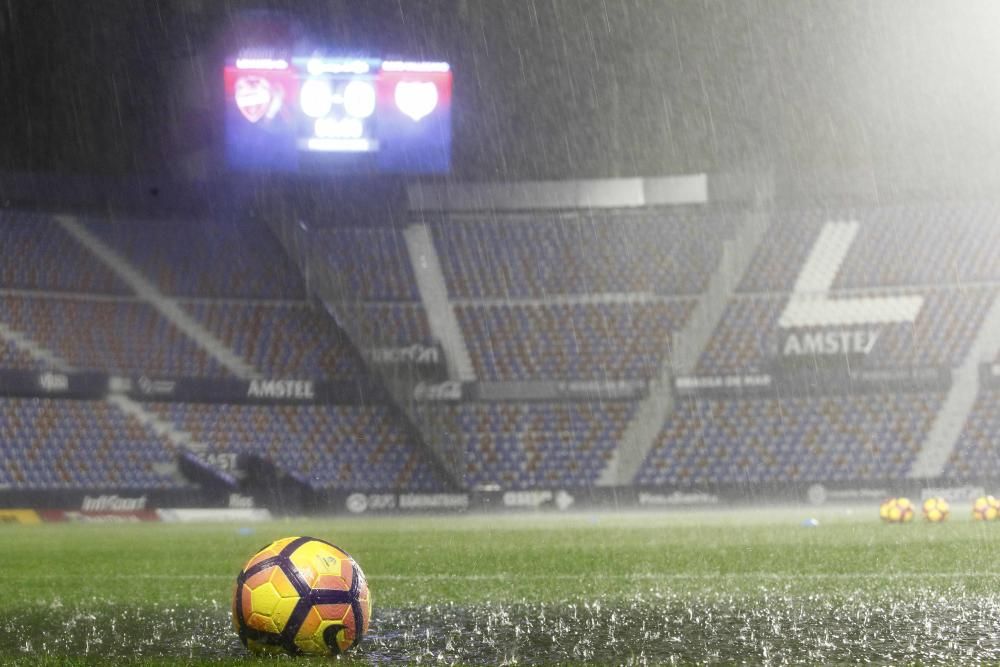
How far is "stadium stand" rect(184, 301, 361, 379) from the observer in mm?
31250

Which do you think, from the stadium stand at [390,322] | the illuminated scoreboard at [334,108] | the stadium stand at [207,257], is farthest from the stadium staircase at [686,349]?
the stadium stand at [207,257]

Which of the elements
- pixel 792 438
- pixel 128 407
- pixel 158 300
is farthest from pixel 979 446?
pixel 158 300

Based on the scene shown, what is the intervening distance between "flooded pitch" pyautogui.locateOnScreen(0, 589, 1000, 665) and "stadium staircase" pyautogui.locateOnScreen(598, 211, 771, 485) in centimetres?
2306

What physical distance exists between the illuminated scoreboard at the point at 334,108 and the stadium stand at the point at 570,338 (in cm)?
578

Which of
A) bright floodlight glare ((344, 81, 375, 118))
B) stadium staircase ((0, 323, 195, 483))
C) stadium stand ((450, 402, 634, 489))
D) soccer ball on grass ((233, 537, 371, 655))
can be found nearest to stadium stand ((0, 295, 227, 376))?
stadium staircase ((0, 323, 195, 483))

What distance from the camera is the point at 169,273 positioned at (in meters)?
32.1

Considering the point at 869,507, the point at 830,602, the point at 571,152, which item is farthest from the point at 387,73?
the point at 830,602

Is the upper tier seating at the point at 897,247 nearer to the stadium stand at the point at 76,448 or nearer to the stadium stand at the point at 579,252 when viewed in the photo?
the stadium stand at the point at 579,252

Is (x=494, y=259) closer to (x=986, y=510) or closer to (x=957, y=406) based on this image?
(x=957, y=406)

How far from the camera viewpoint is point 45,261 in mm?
30500

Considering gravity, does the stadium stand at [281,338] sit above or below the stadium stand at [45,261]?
below

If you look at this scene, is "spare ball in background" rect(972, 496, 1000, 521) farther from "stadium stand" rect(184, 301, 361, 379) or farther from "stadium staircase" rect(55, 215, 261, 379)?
"stadium staircase" rect(55, 215, 261, 379)

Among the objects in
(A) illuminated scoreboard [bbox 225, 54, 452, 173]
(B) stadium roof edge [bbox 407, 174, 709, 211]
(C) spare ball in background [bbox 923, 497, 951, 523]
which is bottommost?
(C) spare ball in background [bbox 923, 497, 951, 523]

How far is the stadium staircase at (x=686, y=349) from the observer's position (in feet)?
97.3
